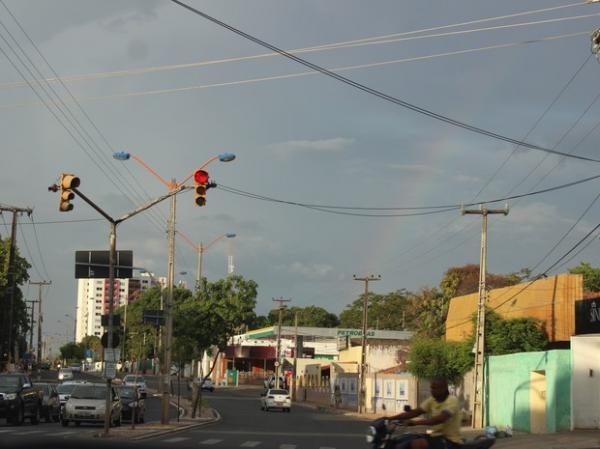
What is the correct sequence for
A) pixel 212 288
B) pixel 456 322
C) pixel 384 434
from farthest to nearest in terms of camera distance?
1. pixel 456 322
2. pixel 212 288
3. pixel 384 434

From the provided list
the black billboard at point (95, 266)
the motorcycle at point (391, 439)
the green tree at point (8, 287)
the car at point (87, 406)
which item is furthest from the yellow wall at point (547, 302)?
the green tree at point (8, 287)

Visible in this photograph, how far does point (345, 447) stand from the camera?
26000 mm

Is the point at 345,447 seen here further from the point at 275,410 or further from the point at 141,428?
the point at 275,410

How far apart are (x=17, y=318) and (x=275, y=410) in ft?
128

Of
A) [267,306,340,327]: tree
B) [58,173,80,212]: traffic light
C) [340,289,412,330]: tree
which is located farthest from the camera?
[267,306,340,327]: tree

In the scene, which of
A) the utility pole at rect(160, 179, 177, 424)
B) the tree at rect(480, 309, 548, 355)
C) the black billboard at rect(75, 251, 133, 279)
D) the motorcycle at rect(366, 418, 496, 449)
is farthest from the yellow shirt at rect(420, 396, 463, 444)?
the tree at rect(480, 309, 548, 355)

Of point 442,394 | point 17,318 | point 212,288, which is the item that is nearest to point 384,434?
point 442,394

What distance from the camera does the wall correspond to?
3020 cm

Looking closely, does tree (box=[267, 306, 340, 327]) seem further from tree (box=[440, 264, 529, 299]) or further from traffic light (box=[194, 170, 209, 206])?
traffic light (box=[194, 170, 209, 206])

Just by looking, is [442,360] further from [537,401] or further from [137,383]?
[137,383]

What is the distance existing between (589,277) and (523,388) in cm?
3782

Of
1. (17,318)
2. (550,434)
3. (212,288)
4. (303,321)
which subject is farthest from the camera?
(303,321)

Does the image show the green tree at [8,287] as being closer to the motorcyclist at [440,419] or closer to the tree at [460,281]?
the tree at [460,281]

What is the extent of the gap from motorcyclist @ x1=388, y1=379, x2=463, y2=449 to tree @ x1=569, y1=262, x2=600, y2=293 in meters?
58.8
